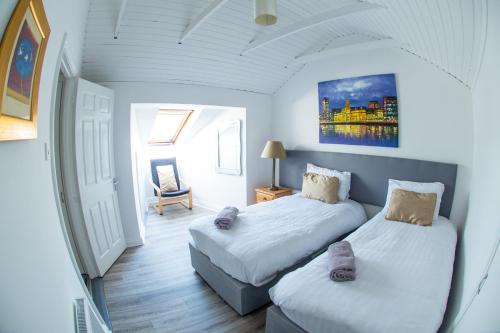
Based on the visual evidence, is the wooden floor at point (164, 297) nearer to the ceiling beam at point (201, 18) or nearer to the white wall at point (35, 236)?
the white wall at point (35, 236)

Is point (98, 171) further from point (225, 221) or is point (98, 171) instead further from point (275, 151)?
point (275, 151)

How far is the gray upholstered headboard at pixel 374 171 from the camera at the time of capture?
8.17 feet

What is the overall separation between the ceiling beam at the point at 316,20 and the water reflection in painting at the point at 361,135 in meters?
1.49

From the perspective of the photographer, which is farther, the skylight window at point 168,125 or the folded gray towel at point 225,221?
the skylight window at point 168,125

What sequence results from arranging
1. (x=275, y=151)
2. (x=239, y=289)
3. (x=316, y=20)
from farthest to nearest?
(x=275, y=151), (x=316, y=20), (x=239, y=289)

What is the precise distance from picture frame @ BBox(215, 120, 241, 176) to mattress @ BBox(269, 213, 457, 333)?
111 inches

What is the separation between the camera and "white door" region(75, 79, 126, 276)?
2.35 metres

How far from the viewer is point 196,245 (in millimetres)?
2506

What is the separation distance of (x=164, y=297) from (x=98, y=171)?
1.58 metres

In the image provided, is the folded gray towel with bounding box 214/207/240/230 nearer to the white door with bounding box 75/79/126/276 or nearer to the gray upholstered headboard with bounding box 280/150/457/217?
the white door with bounding box 75/79/126/276

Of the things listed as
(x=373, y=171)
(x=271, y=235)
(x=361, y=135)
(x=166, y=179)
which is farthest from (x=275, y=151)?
(x=166, y=179)

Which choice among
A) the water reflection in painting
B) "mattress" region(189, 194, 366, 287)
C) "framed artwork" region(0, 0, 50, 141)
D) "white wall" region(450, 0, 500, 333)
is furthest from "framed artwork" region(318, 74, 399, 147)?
"framed artwork" region(0, 0, 50, 141)

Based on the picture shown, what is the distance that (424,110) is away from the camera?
103 inches

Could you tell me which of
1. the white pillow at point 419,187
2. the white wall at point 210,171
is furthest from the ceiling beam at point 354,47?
the white pillow at point 419,187
